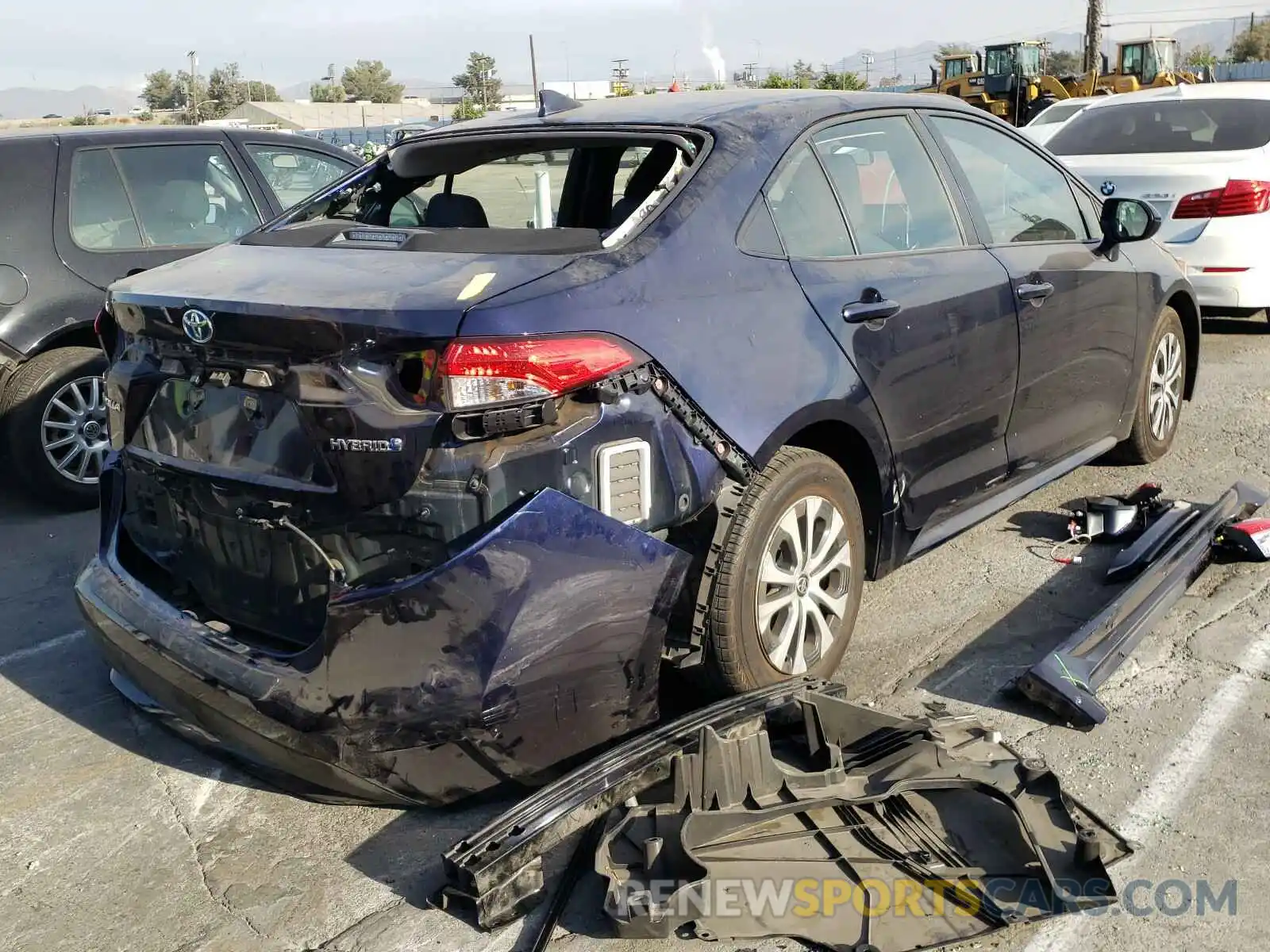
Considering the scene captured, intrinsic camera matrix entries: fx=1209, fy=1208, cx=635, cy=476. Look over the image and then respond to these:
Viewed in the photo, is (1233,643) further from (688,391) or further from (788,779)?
(688,391)

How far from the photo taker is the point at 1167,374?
18.5 feet

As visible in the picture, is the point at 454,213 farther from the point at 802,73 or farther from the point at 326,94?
the point at 326,94

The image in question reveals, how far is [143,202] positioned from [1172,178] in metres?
6.18

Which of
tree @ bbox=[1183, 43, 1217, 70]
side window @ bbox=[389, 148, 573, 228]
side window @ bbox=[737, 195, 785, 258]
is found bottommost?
side window @ bbox=[737, 195, 785, 258]

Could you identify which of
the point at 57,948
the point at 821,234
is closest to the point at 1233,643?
the point at 821,234

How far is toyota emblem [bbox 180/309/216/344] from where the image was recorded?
2906 millimetres

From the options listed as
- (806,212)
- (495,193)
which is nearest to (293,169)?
(495,193)

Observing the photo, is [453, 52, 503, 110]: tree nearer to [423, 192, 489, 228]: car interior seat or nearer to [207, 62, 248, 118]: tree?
[207, 62, 248, 118]: tree

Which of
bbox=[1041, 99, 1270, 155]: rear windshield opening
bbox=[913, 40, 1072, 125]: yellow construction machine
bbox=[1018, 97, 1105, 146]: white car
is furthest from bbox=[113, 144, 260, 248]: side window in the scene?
bbox=[913, 40, 1072, 125]: yellow construction machine

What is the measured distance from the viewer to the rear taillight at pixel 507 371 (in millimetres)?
2611

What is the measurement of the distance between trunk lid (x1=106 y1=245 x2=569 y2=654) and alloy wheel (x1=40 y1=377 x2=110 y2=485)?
2744mm

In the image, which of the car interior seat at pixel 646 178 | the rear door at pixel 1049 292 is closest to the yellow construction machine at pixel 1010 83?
the rear door at pixel 1049 292

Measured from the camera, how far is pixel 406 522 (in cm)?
266

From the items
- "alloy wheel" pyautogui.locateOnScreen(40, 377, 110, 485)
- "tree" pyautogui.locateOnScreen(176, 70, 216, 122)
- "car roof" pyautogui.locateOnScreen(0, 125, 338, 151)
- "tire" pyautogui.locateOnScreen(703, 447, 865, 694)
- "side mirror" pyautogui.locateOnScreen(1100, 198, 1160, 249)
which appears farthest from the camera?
"tree" pyautogui.locateOnScreen(176, 70, 216, 122)
